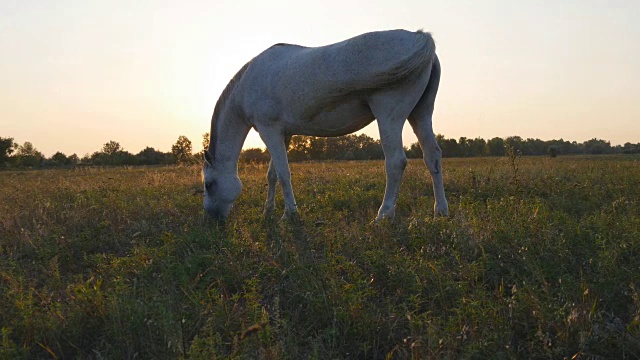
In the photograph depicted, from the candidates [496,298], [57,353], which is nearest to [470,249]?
[496,298]

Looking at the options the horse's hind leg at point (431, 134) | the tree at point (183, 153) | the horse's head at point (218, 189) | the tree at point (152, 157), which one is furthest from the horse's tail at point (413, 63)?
the tree at point (152, 157)

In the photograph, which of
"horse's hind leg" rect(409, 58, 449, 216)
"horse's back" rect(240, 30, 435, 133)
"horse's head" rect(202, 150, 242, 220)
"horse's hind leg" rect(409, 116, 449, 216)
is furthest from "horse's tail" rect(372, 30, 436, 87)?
"horse's head" rect(202, 150, 242, 220)

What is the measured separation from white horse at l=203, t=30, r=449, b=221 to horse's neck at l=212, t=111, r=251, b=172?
0.01 metres

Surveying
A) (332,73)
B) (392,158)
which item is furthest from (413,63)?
(392,158)

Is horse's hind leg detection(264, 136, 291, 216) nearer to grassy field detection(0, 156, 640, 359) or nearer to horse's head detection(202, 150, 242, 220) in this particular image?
horse's head detection(202, 150, 242, 220)

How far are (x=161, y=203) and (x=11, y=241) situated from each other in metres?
2.28

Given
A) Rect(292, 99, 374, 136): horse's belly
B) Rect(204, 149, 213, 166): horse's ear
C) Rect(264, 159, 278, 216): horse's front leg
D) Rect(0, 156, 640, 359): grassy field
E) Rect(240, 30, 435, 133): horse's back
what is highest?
Rect(240, 30, 435, 133): horse's back

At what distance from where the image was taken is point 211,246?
13.1 feet

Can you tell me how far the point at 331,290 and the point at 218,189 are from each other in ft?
11.4

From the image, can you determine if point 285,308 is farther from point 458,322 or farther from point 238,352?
point 458,322

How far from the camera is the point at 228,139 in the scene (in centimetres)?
609

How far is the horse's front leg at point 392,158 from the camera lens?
4.97m

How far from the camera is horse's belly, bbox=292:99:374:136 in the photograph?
5.25 m

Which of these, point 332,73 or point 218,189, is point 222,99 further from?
point 332,73
